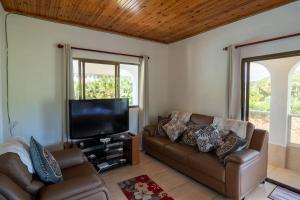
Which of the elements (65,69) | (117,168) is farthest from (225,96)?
(65,69)

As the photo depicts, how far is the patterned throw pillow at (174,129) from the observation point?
3.24 meters

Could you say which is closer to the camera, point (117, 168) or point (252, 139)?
point (252, 139)

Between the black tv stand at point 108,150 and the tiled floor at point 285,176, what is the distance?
2.42 m

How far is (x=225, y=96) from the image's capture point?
3.19m

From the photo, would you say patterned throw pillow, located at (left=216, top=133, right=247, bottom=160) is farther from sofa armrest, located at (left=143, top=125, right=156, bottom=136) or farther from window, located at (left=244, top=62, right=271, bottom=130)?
sofa armrest, located at (left=143, top=125, right=156, bottom=136)

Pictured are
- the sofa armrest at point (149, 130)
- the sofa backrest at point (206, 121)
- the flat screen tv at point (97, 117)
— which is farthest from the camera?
the sofa armrest at point (149, 130)

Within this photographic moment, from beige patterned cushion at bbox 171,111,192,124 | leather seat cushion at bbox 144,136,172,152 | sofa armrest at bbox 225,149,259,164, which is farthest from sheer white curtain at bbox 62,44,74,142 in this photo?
sofa armrest at bbox 225,149,259,164

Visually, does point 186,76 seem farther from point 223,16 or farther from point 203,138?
point 203,138

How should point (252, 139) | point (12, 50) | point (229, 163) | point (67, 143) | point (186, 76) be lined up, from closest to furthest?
point (229, 163) → point (252, 139) → point (12, 50) → point (67, 143) → point (186, 76)

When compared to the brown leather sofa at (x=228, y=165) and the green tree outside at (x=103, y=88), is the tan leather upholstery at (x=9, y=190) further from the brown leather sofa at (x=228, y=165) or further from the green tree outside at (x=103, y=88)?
the green tree outside at (x=103, y=88)

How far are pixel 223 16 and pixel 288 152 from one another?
2660 millimetres

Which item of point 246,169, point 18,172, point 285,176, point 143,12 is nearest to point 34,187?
point 18,172

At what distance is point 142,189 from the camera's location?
2502 millimetres

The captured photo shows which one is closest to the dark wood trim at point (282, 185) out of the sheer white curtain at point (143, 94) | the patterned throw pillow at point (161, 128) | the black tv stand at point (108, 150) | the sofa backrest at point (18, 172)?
the patterned throw pillow at point (161, 128)
